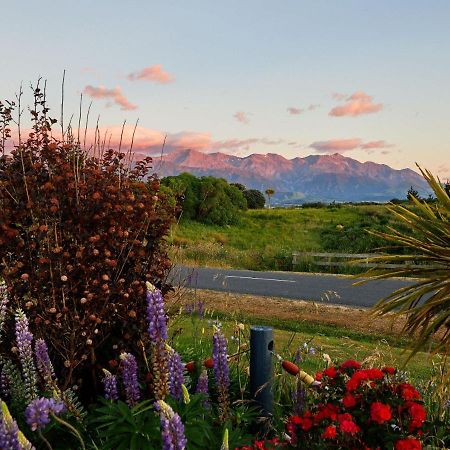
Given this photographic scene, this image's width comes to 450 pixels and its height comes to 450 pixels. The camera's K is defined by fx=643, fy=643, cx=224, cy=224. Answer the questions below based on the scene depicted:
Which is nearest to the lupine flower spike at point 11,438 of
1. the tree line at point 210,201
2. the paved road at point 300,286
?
the paved road at point 300,286

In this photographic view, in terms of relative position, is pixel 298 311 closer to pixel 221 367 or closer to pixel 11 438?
pixel 221 367

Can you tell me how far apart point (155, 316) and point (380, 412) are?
1.31 m

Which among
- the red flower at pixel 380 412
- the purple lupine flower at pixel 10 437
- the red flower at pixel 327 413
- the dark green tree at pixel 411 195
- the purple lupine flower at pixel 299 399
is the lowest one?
the purple lupine flower at pixel 299 399

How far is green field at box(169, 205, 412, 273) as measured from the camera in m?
25.0

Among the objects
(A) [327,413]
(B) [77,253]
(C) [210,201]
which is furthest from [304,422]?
(C) [210,201]

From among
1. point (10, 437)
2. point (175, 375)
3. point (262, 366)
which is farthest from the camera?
point (262, 366)

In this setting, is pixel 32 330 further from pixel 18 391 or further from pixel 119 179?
pixel 119 179

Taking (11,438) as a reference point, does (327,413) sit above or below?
below

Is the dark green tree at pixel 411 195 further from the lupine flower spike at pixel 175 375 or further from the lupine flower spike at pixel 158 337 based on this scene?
the lupine flower spike at pixel 158 337

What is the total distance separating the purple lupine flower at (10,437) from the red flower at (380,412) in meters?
1.82

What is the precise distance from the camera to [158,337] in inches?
144

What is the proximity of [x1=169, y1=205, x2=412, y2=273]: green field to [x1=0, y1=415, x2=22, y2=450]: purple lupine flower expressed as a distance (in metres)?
21.0

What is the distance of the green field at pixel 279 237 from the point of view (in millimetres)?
24969

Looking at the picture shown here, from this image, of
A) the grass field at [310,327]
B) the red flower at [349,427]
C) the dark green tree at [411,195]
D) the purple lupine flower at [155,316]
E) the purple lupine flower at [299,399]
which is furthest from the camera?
the grass field at [310,327]
